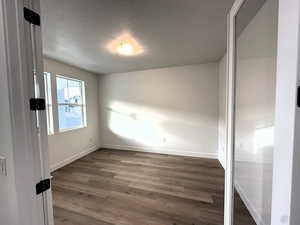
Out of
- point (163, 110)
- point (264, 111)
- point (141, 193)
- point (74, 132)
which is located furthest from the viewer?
point (163, 110)

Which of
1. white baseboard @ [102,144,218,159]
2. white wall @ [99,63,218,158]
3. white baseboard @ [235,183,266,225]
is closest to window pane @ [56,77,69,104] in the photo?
white wall @ [99,63,218,158]

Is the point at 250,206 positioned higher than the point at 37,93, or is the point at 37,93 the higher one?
the point at 37,93

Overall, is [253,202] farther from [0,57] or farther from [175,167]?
[0,57]

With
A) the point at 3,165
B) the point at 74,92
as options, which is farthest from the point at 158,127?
the point at 3,165

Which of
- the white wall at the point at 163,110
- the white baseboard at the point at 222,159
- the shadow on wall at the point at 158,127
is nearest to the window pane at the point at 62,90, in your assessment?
the white wall at the point at 163,110

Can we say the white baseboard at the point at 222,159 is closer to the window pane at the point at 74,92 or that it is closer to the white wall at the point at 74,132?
the white wall at the point at 74,132

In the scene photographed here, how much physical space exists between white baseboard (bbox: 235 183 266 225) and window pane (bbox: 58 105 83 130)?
3.54 meters

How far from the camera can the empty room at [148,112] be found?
76cm

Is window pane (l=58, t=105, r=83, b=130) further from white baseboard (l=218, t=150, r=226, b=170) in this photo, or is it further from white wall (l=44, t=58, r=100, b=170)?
white baseboard (l=218, t=150, r=226, b=170)

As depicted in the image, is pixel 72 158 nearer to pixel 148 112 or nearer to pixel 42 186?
pixel 148 112

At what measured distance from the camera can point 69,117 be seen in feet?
11.9

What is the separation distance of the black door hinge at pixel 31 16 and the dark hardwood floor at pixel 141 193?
1996 mm

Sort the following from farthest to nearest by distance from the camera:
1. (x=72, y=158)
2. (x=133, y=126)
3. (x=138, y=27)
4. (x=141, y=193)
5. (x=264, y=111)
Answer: (x=133, y=126), (x=72, y=158), (x=141, y=193), (x=138, y=27), (x=264, y=111)

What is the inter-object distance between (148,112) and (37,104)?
3352 mm
